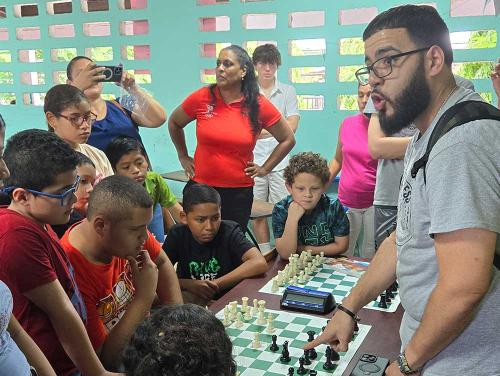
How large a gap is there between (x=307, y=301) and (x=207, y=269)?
728mm

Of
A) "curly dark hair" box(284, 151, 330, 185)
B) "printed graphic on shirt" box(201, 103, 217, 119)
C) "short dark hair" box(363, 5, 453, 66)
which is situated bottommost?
"curly dark hair" box(284, 151, 330, 185)

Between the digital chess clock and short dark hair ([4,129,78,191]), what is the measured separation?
3.09ft

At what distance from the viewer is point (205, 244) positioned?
8.45 feet

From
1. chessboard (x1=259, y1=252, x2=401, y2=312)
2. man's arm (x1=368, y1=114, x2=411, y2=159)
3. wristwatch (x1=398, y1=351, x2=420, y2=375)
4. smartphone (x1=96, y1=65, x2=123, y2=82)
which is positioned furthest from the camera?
smartphone (x1=96, y1=65, x2=123, y2=82)

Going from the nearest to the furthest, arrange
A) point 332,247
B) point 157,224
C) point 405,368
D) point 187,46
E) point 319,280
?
point 405,368 → point 319,280 → point 332,247 → point 157,224 → point 187,46

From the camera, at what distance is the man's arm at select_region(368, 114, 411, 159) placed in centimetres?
252

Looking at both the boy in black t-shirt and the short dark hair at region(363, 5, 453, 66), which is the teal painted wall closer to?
the boy in black t-shirt

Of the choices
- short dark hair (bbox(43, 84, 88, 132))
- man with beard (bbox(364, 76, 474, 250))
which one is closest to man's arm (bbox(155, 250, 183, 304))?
short dark hair (bbox(43, 84, 88, 132))

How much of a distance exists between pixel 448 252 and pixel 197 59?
4.07m

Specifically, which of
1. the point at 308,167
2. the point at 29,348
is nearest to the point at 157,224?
the point at 308,167

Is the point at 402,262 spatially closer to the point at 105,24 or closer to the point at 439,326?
the point at 439,326

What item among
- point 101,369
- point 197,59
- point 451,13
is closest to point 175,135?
point 197,59

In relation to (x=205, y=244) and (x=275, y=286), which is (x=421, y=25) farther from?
(x=205, y=244)

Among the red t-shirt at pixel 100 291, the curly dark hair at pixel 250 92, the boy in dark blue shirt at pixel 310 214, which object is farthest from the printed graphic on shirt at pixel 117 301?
the curly dark hair at pixel 250 92
